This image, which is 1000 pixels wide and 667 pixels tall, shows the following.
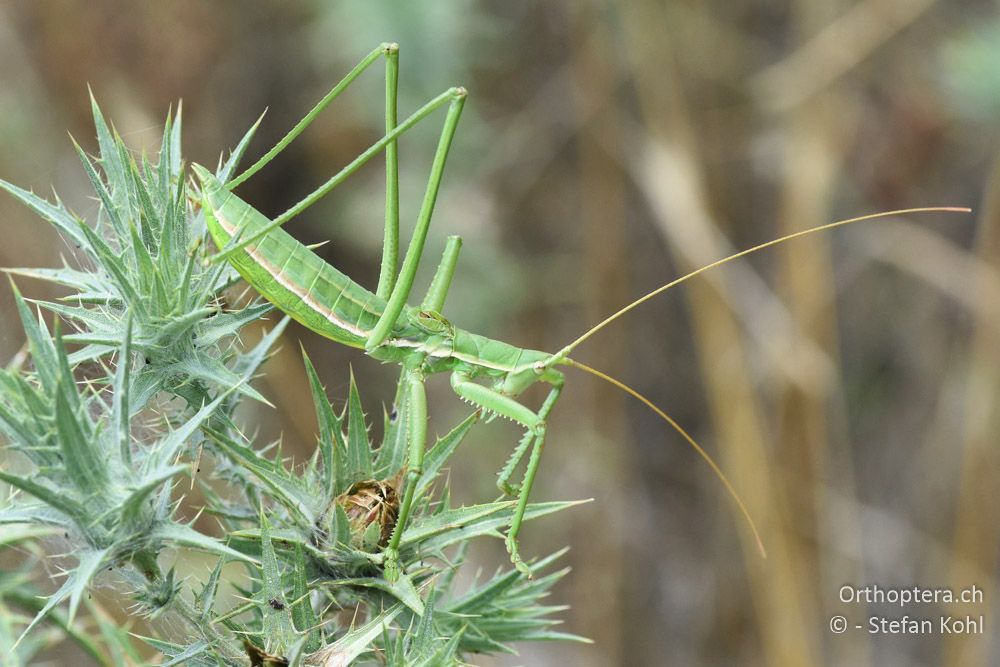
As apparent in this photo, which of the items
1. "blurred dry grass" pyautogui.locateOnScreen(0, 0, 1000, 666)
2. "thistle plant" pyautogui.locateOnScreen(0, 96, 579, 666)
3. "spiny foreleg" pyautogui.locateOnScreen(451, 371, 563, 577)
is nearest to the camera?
"thistle plant" pyautogui.locateOnScreen(0, 96, 579, 666)

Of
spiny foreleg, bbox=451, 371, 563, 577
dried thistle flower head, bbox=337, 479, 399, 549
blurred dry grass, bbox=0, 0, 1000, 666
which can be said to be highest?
blurred dry grass, bbox=0, 0, 1000, 666

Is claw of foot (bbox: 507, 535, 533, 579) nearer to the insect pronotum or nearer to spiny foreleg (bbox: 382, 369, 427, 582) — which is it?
the insect pronotum

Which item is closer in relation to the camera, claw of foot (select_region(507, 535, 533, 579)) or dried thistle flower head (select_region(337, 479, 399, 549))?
dried thistle flower head (select_region(337, 479, 399, 549))

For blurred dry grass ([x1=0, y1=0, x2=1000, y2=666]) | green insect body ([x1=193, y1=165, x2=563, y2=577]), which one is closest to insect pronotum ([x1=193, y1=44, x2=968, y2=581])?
green insect body ([x1=193, y1=165, x2=563, y2=577])

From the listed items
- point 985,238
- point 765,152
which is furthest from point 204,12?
point 985,238

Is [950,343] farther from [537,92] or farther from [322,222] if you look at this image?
[322,222]

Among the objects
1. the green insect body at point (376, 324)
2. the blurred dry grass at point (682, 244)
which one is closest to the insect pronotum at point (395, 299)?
the green insect body at point (376, 324)

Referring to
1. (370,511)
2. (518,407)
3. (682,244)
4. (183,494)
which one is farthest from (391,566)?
(682,244)
